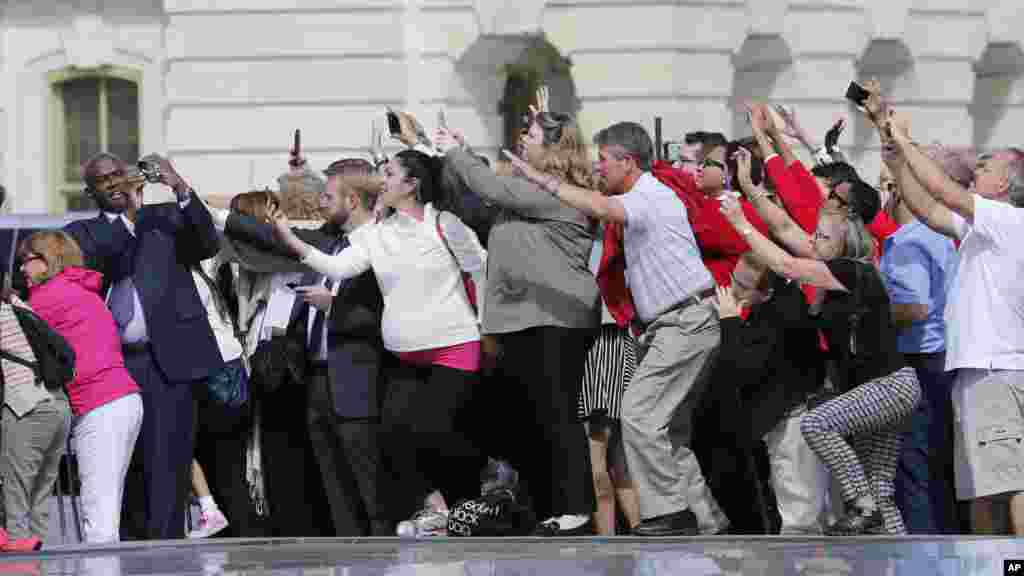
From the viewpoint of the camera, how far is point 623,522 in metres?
12.5

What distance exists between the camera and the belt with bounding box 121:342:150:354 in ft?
41.0

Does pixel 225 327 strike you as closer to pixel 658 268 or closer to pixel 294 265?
pixel 294 265

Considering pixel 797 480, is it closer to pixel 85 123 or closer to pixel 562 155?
pixel 562 155

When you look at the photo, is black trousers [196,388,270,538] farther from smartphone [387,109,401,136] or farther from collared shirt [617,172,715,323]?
collared shirt [617,172,715,323]

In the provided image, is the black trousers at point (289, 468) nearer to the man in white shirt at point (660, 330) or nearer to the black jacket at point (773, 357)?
the man in white shirt at point (660, 330)

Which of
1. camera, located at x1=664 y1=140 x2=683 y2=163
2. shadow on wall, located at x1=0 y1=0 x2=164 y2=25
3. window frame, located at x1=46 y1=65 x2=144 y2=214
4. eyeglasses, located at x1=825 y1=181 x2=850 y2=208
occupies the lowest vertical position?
eyeglasses, located at x1=825 y1=181 x2=850 y2=208

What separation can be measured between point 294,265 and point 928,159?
9.83 feet

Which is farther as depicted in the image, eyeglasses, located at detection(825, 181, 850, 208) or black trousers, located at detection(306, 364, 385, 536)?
black trousers, located at detection(306, 364, 385, 536)

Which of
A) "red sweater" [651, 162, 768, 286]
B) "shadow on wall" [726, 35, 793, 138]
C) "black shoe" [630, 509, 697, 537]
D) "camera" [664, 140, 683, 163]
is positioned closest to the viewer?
"black shoe" [630, 509, 697, 537]

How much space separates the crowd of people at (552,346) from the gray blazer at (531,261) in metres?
0.01

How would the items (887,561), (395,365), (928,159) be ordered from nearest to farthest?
(887,561)
(928,159)
(395,365)

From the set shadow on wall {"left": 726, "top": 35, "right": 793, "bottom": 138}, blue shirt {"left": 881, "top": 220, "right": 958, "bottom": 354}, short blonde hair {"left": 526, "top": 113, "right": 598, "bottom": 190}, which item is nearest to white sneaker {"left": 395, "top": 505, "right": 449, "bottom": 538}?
short blonde hair {"left": 526, "top": 113, "right": 598, "bottom": 190}

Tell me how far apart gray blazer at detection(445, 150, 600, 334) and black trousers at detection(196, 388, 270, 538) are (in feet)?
4.91

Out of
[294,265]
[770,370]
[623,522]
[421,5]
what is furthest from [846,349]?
[421,5]
